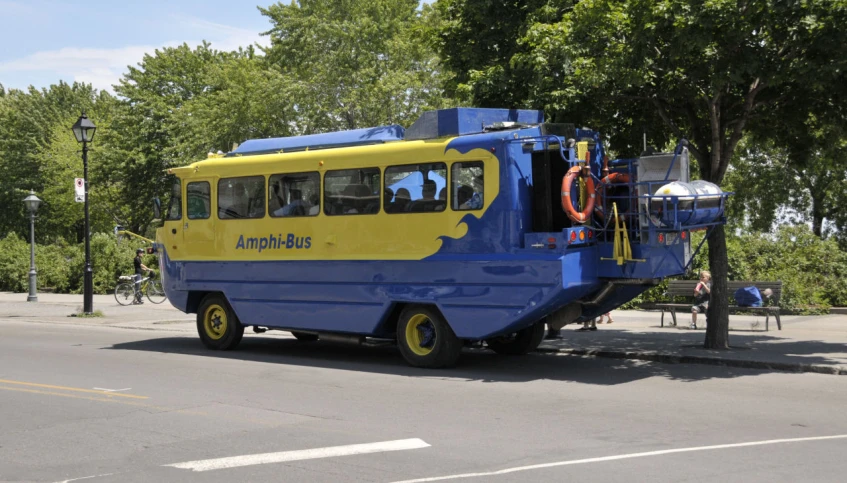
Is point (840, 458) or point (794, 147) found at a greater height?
point (794, 147)

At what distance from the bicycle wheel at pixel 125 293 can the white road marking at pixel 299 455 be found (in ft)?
74.2

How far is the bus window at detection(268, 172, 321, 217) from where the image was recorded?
14531mm

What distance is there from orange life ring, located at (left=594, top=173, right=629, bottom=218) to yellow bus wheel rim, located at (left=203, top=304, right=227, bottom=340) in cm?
686

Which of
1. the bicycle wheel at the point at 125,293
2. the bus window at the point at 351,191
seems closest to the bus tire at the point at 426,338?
the bus window at the point at 351,191

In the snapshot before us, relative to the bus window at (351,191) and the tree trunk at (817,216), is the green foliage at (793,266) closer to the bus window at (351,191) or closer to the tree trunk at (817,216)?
the bus window at (351,191)

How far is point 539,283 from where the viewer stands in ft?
40.1

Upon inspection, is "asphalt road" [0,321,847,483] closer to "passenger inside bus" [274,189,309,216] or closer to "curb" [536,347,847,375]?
"curb" [536,347,847,375]

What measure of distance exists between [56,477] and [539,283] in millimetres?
6736

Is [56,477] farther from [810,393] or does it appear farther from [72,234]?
[72,234]

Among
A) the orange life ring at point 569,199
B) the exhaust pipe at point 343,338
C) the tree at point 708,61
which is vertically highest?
→ the tree at point 708,61

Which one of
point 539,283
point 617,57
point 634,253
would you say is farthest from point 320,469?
point 617,57

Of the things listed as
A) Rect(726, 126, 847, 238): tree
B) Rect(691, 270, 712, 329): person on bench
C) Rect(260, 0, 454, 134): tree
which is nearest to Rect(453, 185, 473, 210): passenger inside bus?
Rect(691, 270, 712, 329): person on bench

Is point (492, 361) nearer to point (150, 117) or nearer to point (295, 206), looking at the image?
point (295, 206)

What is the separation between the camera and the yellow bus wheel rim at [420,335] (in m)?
13.5
